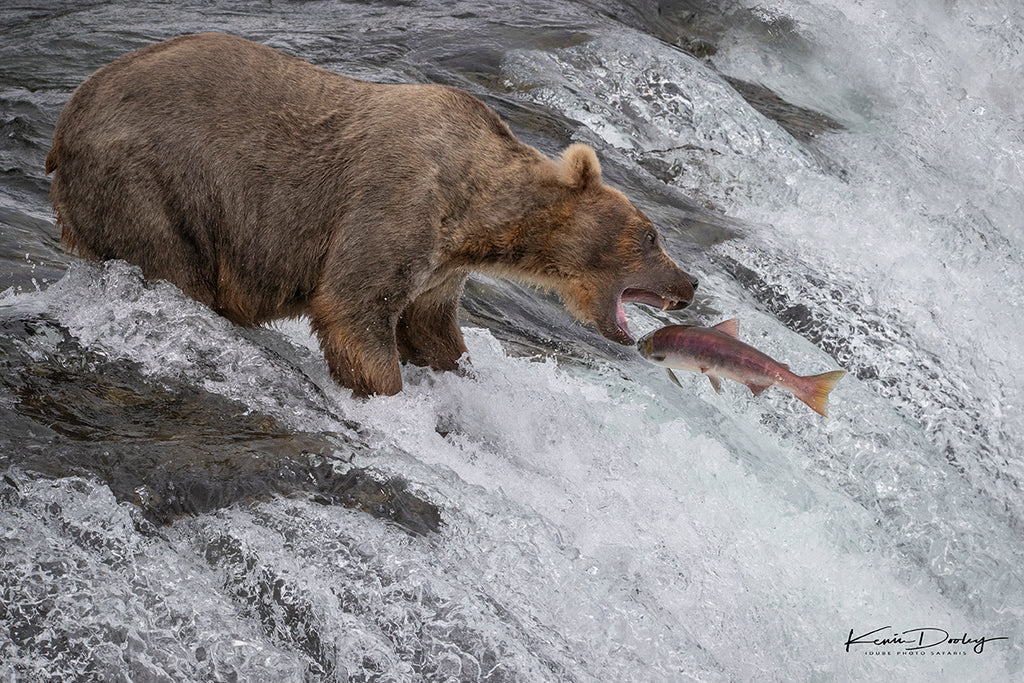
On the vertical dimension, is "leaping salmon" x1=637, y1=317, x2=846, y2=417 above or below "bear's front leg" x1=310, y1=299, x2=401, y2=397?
above

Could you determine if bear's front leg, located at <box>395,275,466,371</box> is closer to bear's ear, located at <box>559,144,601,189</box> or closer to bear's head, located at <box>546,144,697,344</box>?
bear's head, located at <box>546,144,697,344</box>

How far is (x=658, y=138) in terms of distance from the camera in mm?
8766

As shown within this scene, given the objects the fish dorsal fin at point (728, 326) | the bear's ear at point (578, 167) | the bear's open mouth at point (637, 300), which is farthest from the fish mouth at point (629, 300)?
the bear's ear at point (578, 167)

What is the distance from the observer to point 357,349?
455cm

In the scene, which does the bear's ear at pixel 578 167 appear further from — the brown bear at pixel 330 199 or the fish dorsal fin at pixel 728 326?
the fish dorsal fin at pixel 728 326

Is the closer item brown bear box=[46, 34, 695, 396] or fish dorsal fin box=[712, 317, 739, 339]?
fish dorsal fin box=[712, 317, 739, 339]

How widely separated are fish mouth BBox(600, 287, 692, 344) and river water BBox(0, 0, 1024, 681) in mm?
628

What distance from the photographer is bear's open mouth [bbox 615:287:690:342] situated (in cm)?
464

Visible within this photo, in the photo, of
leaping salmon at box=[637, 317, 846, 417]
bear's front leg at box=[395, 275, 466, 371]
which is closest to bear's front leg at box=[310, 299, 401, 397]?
bear's front leg at box=[395, 275, 466, 371]

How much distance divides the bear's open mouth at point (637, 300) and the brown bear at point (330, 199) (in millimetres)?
11

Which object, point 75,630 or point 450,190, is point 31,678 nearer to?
point 75,630

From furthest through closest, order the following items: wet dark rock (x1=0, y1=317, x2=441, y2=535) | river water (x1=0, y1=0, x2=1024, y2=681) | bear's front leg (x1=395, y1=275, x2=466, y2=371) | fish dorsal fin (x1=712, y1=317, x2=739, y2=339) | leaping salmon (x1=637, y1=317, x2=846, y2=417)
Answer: bear's front leg (x1=395, y1=275, x2=466, y2=371) < fish dorsal fin (x1=712, y1=317, x2=739, y2=339) < leaping salmon (x1=637, y1=317, x2=846, y2=417) < wet dark rock (x1=0, y1=317, x2=441, y2=535) < river water (x1=0, y1=0, x2=1024, y2=681)

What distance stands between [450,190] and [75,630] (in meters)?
2.30

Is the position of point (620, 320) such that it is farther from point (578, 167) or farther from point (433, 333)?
point (433, 333)
